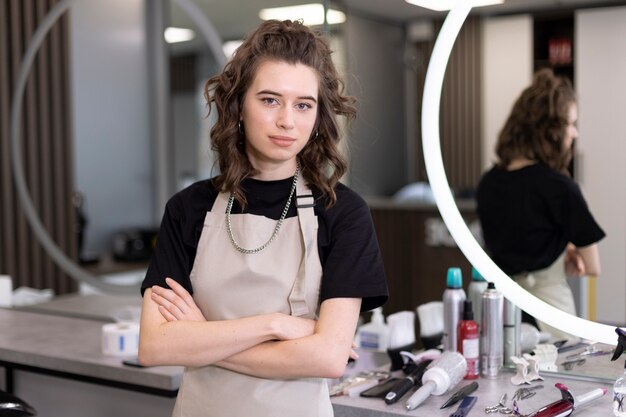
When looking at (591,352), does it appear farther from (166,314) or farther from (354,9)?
(354,9)

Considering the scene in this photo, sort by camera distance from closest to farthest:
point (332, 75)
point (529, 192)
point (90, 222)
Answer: point (332, 75)
point (529, 192)
point (90, 222)

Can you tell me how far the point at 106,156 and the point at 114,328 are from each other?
2.80 meters

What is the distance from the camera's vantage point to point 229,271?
1391mm

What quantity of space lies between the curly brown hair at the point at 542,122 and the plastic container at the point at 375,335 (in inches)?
20.6

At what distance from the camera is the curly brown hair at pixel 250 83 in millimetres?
1391

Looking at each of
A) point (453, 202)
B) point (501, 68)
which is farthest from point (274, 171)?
point (501, 68)

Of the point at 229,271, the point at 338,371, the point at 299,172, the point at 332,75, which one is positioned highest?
the point at 332,75

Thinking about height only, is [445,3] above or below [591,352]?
above

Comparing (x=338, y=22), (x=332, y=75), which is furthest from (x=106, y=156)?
(x=332, y=75)

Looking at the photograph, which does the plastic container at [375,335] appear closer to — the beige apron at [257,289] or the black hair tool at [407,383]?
the black hair tool at [407,383]

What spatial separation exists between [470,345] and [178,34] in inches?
92.8

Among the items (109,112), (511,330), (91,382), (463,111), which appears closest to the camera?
(511,330)

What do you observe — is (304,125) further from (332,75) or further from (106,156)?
(106,156)

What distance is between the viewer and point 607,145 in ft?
5.97
